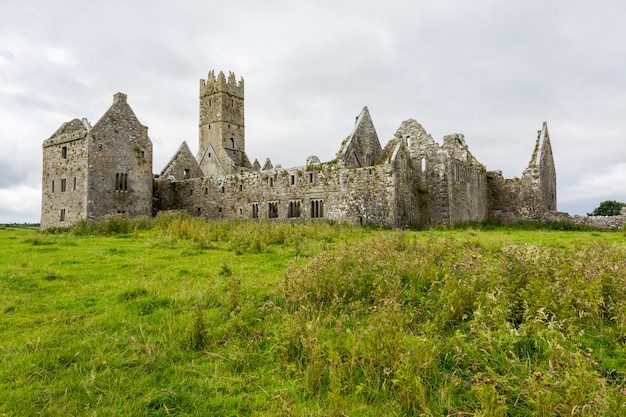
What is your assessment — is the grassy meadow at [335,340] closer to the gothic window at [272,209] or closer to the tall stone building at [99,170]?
the gothic window at [272,209]

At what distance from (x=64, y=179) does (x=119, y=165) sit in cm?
459

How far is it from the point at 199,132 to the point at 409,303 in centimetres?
6084

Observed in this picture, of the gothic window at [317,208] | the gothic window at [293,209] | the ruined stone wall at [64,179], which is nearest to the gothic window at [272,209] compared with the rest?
the gothic window at [293,209]

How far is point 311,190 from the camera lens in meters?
28.3

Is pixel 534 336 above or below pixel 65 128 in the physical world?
below

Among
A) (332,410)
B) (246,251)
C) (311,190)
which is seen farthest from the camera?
(311,190)

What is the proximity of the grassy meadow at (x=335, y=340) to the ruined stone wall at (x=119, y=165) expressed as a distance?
24140mm

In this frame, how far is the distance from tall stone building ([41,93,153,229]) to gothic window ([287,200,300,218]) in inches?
549

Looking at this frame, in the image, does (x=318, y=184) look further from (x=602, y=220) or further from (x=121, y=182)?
(x=602, y=220)

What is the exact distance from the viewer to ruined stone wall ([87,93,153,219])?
31766 mm

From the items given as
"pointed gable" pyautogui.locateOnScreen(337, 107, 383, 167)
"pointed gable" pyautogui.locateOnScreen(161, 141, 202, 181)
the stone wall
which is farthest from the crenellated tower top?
the stone wall

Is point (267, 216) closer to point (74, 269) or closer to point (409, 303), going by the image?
point (74, 269)

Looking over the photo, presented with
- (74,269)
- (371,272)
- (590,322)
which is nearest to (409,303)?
(371,272)

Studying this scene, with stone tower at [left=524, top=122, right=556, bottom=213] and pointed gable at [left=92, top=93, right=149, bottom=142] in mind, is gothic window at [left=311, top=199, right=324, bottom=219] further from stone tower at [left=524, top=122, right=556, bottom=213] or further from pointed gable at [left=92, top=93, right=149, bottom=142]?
pointed gable at [left=92, top=93, right=149, bottom=142]
